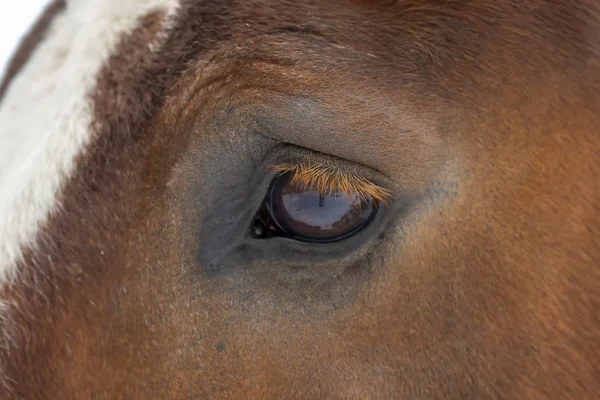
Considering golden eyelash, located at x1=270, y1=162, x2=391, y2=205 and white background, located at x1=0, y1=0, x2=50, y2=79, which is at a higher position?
golden eyelash, located at x1=270, y1=162, x2=391, y2=205

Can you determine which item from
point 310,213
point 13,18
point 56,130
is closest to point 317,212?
point 310,213

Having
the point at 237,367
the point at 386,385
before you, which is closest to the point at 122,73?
the point at 237,367

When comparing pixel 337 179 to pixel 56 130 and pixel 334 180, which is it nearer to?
pixel 334 180

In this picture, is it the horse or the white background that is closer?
the horse

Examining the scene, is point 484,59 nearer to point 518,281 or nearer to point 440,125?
point 440,125

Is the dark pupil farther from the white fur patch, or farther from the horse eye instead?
the white fur patch

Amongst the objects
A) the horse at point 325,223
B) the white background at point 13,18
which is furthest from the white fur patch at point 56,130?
the white background at point 13,18

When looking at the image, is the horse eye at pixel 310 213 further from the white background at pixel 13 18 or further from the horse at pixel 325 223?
the white background at pixel 13 18

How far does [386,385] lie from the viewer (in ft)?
3.43

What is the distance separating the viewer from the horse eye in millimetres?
1064

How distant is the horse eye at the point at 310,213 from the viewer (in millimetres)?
1064

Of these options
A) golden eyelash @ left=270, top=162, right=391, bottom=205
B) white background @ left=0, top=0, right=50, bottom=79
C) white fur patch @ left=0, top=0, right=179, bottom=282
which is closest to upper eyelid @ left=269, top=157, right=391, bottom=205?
golden eyelash @ left=270, top=162, right=391, bottom=205

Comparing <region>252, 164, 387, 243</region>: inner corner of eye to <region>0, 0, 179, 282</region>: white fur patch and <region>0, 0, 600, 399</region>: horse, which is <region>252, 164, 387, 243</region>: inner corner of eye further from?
<region>0, 0, 179, 282</region>: white fur patch

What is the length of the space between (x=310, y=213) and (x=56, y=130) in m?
0.40
